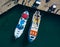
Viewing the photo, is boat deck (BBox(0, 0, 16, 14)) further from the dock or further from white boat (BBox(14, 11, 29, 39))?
white boat (BBox(14, 11, 29, 39))

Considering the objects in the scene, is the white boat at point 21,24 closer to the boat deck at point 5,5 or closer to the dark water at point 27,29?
the dark water at point 27,29

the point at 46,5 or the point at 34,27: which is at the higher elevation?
the point at 46,5

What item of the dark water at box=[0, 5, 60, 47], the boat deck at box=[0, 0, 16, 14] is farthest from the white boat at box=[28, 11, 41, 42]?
the boat deck at box=[0, 0, 16, 14]

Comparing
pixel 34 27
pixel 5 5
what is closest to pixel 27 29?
pixel 34 27

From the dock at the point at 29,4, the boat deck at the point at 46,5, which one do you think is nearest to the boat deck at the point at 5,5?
the dock at the point at 29,4

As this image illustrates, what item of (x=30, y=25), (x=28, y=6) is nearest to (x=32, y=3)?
(x=28, y=6)

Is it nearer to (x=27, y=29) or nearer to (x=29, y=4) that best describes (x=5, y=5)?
(x=29, y=4)
